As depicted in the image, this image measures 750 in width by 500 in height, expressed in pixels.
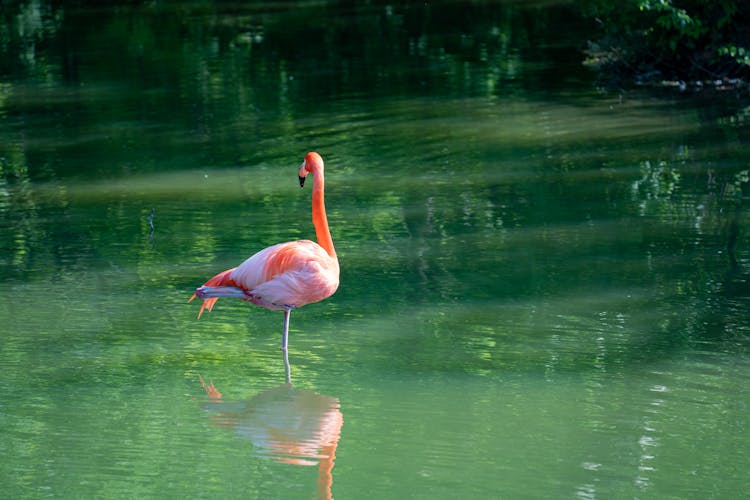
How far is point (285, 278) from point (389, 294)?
1.50 metres

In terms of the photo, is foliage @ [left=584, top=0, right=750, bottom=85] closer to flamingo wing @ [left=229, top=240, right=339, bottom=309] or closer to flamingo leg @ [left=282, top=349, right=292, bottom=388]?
flamingo wing @ [left=229, top=240, right=339, bottom=309]

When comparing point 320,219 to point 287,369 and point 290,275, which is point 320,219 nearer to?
point 290,275

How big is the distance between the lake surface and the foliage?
0.66 metres

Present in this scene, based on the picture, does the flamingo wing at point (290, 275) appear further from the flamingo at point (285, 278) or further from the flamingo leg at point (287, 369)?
the flamingo leg at point (287, 369)

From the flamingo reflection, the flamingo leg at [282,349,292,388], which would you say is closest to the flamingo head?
the flamingo leg at [282,349,292,388]

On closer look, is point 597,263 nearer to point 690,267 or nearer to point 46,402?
point 690,267

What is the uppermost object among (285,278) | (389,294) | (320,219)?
(320,219)

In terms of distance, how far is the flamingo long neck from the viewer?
21.0 feet

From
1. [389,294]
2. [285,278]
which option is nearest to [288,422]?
[285,278]

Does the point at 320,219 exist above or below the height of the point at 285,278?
above

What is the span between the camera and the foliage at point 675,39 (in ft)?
46.7

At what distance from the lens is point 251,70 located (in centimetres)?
1711

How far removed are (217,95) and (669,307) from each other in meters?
9.27

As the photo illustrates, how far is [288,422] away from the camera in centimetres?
568
